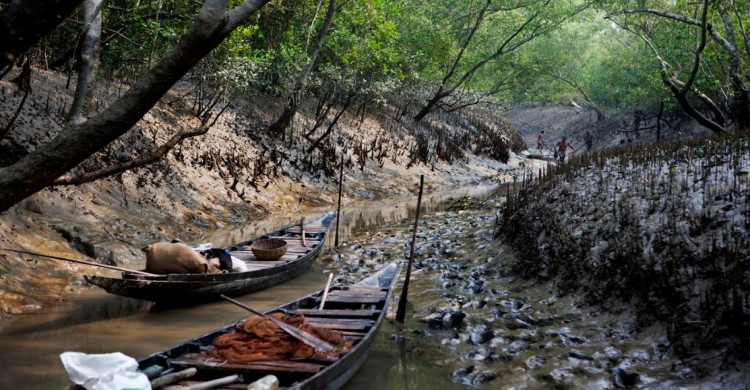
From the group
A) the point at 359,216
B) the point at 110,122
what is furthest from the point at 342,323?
the point at 359,216

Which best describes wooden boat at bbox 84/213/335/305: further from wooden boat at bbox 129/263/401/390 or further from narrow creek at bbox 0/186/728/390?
wooden boat at bbox 129/263/401/390

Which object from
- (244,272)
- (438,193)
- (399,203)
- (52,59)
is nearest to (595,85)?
(438,193)

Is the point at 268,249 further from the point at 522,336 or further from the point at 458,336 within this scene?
the point at 522,336

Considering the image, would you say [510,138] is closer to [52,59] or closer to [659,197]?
[52,59]

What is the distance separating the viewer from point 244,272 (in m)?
8.79

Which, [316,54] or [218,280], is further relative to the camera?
[316,54]

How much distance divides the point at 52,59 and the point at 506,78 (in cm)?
2709

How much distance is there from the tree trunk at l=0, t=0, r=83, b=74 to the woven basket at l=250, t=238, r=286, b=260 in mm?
6629

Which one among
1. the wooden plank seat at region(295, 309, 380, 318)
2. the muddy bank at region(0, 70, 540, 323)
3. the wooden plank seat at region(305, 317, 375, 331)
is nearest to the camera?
the wooden plank seat at region(305, 317, 375, 331)

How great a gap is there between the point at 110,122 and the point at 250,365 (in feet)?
7.99

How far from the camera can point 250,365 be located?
502 cm

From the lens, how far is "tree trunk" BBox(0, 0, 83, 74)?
3.63m

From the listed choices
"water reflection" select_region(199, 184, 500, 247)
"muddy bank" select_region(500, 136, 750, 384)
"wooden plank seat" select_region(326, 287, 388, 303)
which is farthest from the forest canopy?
"muddy bank" select_region(500, 136, 750, 384)

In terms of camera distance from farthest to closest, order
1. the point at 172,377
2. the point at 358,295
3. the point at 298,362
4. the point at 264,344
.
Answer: the point at 358,295 < the point at 264,344 < the point at 298,362 < the point at 172,377
